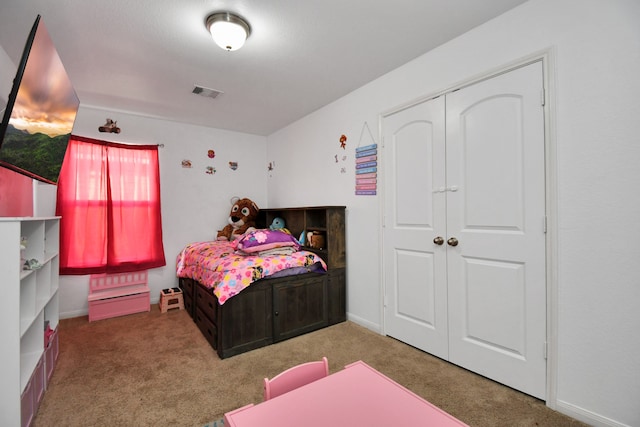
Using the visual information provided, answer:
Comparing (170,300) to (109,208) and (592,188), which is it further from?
(592,188)

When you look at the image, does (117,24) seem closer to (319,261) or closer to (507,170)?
(319,261)

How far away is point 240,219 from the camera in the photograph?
4.07 meters

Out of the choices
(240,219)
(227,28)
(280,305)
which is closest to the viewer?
(227,28)

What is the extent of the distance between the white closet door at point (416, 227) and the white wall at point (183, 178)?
8.28 ft

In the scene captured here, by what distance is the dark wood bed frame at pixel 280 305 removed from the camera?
2.39m

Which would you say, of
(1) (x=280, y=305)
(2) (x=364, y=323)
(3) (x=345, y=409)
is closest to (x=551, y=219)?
(3) (x=345, y=409)

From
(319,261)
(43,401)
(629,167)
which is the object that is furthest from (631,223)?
(43,401)

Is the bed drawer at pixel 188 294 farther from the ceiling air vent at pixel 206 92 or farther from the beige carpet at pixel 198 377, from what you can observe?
the ceiling air vent at pixel 206 92

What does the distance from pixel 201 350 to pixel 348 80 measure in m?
2.77

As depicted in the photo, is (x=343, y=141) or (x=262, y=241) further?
(x=343, y=141)

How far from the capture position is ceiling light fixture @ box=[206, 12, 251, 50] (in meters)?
1.80

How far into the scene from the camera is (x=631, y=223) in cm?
141

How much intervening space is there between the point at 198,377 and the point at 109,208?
2.41 m

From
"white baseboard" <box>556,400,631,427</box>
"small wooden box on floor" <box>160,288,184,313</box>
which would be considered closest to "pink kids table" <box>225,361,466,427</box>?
"white baseboard" <box>556,400,631,427</box>
